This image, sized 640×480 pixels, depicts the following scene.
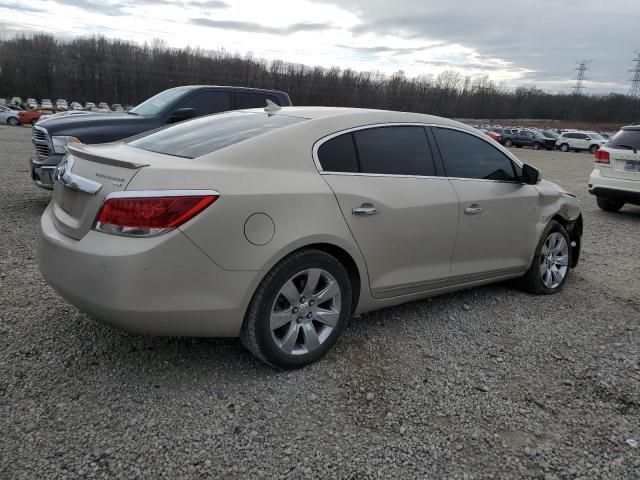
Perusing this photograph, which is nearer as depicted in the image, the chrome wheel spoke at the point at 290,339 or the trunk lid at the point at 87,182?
the trunk lid at the point at 87,182

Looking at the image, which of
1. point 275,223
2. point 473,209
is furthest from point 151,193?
point 473,209

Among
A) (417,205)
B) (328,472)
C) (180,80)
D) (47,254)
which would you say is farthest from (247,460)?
(180,80)

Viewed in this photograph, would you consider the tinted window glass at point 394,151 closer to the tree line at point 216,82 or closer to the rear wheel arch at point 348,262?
the rear wheel arch at point 348,262

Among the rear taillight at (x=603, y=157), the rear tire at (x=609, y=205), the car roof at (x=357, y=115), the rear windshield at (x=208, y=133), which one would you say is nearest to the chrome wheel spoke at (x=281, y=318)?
the rear windshield at (x=208, y=133)

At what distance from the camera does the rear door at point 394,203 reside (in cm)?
333

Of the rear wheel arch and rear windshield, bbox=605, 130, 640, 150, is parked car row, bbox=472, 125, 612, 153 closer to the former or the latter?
rear windshield, bbox=605, 130, 640, 150

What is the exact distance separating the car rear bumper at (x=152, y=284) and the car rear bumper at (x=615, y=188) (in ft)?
28.6

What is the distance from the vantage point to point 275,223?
2.90 meters

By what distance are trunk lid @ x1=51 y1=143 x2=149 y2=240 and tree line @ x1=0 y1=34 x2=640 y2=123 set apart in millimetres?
92333

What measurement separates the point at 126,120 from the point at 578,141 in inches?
1703

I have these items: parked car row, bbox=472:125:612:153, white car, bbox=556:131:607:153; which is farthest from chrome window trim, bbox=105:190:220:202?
white car, bbox=556:131:607:153

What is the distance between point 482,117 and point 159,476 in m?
127

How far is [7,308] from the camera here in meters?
3.86

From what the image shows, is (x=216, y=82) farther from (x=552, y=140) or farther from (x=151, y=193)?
(x=151, y=193)
